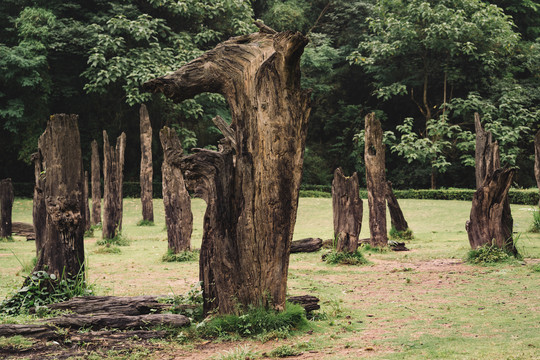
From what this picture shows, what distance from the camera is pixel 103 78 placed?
26.5 metres

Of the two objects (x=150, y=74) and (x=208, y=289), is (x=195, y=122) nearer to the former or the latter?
(x=150, y=74)

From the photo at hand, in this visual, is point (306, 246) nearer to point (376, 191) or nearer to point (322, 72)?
point (376, 191)

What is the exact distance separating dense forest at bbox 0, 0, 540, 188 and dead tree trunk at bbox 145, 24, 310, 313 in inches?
789

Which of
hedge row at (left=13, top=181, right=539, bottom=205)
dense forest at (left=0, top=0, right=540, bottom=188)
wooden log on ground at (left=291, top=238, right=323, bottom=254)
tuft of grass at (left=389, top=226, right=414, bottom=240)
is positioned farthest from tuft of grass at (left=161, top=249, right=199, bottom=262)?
hedge row at (left=13, top=181, right=539, bottom=205)

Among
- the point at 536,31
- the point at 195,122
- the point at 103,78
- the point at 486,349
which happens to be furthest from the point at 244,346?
the point at 536,31

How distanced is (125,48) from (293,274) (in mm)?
21486

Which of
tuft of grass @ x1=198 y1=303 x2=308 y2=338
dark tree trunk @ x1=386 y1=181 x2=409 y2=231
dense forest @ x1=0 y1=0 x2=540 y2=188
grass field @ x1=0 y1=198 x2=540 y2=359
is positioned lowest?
grass field @ x1=0 y1=198 x2=540 y2=359

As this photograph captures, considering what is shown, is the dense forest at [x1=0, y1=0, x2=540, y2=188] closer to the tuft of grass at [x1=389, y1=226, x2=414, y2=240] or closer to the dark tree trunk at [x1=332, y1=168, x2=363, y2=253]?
the tuft of grass at [x1=389, y1=226, x2=414, y2=240]

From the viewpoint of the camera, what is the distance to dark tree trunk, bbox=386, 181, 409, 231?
14.8 meters

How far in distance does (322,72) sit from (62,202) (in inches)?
1189

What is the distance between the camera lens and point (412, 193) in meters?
28.4

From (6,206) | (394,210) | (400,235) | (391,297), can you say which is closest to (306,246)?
(394,210)

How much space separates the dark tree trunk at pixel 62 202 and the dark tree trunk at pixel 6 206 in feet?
31.1

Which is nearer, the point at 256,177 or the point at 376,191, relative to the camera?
the point at 256,177
